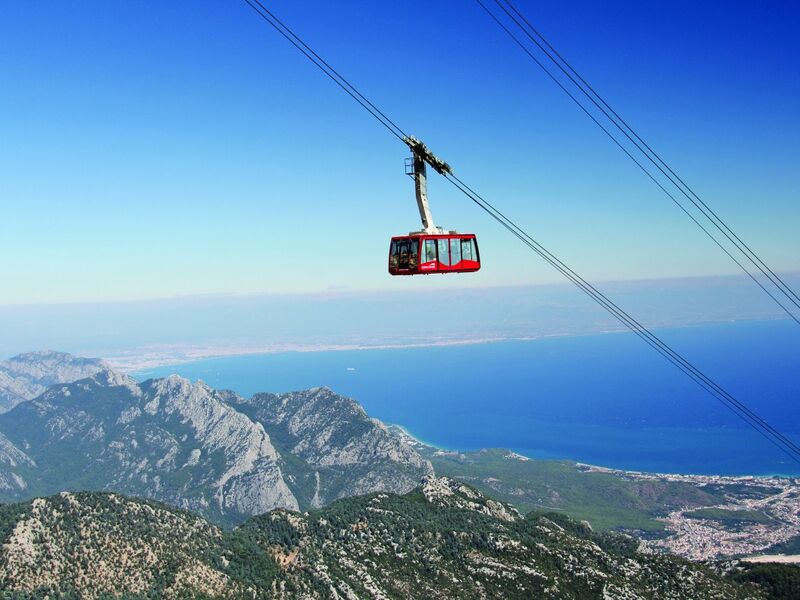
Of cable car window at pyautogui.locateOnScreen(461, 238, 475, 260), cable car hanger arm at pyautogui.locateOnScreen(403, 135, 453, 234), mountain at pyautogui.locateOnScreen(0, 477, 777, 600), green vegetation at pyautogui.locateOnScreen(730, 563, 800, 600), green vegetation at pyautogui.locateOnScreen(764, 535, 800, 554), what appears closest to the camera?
cable car hanger arm at pyautogui.locateOnScreen(403, 135, 453, 234)

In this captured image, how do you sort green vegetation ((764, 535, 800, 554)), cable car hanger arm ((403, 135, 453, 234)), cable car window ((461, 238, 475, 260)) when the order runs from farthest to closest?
green vegetation ((764, 535, 800, 554)) < cable car window ((461, 238, 475, 260)) < cable car hanger arm ((403, 135, 453, 234))

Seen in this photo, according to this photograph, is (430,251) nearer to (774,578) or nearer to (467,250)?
(467,250)

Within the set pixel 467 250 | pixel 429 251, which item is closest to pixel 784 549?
pixel 467 250

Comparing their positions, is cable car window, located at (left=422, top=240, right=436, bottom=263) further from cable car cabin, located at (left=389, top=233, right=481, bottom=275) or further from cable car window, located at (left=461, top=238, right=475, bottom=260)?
cable car window, located at (left=461, top=238, right=475, bottom=260)

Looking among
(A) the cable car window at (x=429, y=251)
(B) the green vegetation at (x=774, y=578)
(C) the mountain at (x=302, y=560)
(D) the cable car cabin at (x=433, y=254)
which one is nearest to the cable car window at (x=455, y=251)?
(D) the cable car cabin at (x=433, y=254)

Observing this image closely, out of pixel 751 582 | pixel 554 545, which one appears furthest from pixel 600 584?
pixel 751 582

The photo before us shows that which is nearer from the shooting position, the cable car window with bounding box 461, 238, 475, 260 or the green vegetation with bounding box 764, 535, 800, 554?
the cable car window with bounding box 461, 238, 475, 260

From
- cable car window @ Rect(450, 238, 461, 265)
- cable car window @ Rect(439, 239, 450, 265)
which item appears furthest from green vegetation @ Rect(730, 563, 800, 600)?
cable car window @ Rect(439, 239, 450, 265)
